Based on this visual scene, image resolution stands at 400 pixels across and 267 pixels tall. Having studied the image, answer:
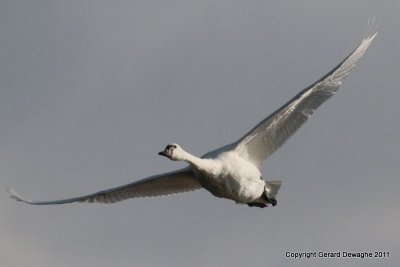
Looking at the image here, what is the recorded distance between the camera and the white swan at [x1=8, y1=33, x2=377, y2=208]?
80.5ft

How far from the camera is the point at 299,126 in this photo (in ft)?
86.4

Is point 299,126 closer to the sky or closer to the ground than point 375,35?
closer to the ground

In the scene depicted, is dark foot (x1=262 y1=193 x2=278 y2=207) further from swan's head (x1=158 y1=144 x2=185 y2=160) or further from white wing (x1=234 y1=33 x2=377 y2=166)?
swan's head (x1=158 y1=144 x2=185 y2=160)

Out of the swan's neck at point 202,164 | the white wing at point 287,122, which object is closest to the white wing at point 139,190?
the white wing at point 287,122

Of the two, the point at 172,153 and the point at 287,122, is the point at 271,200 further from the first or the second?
the point at 172,153

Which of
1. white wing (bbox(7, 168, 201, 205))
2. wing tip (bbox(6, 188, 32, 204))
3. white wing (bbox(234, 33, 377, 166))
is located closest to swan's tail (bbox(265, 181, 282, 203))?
white wing (bbox(234, 33, 377, 166))

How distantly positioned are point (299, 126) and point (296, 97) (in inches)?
56.4

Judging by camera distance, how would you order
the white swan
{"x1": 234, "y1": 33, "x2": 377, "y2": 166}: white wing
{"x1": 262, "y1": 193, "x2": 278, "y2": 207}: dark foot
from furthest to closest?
{"x1": 262, "y1": 193, "x2": 278, "y2": 207}: dark foot
{"x1": 234, "y1": 33, "x2": 377, "y2": 166}: white wing
the white swan

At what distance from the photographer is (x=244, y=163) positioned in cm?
2538

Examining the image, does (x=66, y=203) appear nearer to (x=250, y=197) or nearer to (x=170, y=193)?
(x=170, y=193)

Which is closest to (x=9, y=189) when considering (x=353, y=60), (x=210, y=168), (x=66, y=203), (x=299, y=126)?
(x=66, y=203)

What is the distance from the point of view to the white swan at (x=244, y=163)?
2453 centimetres

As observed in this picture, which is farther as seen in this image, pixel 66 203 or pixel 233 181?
pixel 66 203

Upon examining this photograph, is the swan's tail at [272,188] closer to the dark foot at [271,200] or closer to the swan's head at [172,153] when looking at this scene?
the dark foot at [271,200]
